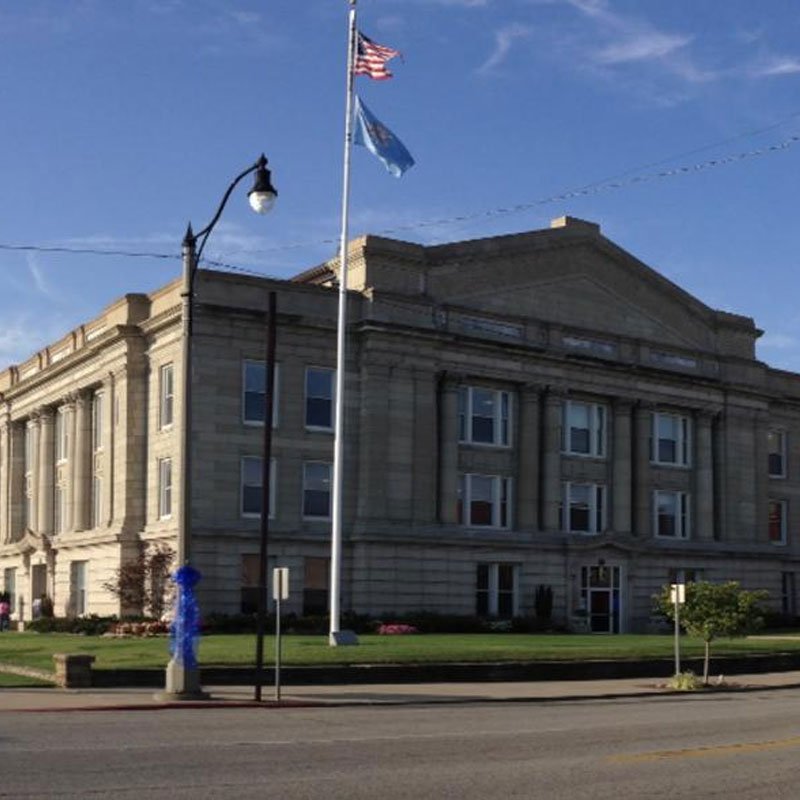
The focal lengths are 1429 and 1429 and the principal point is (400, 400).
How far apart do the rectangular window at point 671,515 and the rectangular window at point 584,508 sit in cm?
312

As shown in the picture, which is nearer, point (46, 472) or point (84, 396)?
point (84, 396)

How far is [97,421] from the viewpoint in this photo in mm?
62406

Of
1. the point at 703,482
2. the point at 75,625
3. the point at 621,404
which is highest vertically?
the point at 621,404

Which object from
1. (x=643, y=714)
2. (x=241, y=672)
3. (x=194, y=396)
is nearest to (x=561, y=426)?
(x=194, y=396)

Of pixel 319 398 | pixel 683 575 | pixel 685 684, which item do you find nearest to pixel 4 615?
pixel 319 398

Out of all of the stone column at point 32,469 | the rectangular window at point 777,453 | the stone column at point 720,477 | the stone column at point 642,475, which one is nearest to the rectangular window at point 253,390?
the stone column at point 642,475

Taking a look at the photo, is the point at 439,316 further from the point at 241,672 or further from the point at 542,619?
the point at 241,672

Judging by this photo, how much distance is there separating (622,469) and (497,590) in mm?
8790

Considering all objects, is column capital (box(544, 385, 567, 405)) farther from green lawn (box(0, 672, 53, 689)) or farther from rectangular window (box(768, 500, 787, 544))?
green lawn (box(0, 672, 53, 689))

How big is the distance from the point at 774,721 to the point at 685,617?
39.8 feet

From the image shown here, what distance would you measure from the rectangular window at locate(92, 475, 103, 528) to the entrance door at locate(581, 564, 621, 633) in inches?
820

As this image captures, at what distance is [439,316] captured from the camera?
189ft

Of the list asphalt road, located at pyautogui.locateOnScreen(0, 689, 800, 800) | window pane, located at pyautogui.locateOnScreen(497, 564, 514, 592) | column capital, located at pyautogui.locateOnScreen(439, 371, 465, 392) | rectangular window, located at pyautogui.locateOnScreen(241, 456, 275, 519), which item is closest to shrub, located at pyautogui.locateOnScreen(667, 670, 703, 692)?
asphalt road, located at pyautogui.locateOnScreen(0, 689, 800, 800)

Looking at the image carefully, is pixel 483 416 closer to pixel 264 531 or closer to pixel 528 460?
pixel 528 460
